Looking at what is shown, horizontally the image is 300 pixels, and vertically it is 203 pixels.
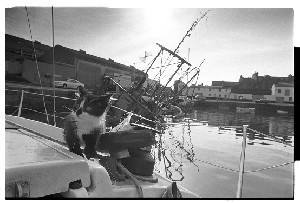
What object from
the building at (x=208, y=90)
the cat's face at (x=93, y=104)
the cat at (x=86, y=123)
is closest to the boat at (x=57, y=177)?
the cat at (x=86, y=123)

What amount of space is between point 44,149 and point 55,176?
391 mm

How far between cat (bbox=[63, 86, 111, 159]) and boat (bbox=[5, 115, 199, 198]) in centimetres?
18

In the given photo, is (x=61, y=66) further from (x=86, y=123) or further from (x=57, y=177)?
(x=57, y=177)

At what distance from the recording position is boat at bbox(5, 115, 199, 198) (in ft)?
4.55

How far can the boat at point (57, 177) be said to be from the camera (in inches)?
54.6

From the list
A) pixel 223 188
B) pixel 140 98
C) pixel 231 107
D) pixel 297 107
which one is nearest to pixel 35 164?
pixel 297 107

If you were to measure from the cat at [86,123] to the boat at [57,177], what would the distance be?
18 cm

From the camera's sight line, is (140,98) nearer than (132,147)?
No

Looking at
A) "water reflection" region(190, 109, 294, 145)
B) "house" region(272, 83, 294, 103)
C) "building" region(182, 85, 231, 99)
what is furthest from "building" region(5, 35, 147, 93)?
"water reflection" region(190, 109, 294, 145)

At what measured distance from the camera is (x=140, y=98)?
7.46 m

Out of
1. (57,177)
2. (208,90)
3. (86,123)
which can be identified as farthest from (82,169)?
(208,90)

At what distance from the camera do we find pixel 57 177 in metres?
1.47

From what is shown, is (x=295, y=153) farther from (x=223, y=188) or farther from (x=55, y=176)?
(x=223, y=188)

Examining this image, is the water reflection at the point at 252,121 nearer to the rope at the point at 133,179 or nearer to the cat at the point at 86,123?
the rope at the point at 133,179
